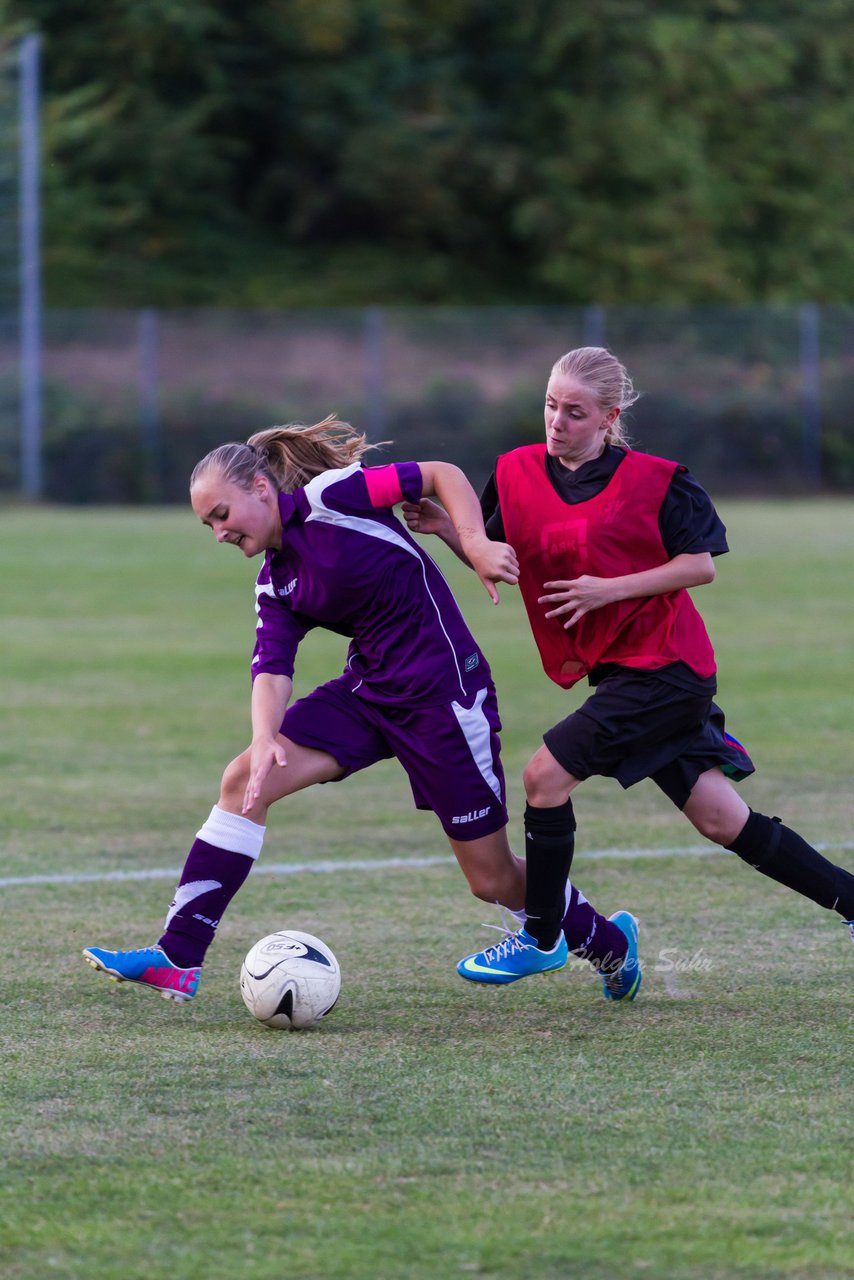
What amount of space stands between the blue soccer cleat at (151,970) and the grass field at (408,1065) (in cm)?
6

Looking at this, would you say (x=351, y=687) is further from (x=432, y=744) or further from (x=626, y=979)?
(x=626, y=979)

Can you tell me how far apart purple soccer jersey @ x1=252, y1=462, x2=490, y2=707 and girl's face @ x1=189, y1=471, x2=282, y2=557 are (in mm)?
89

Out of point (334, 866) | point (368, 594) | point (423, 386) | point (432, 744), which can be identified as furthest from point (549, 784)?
point (423, 386)

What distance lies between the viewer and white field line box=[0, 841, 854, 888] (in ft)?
19.1

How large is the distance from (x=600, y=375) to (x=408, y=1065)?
1.65 metres

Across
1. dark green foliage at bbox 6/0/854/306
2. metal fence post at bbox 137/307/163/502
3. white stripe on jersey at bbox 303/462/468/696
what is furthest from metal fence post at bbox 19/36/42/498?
white stripe on jersey at bbox 303/462/468/696

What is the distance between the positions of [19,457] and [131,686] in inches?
614

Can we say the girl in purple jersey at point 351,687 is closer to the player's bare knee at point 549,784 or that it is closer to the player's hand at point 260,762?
the player's hand at point 260,762

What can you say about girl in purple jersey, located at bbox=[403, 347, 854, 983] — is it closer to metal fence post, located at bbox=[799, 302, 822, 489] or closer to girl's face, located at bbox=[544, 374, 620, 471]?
girl's face, located at bbox=[544, 374, 620, 471]

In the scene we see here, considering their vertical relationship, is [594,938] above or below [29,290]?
below

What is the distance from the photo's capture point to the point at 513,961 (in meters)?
4.47

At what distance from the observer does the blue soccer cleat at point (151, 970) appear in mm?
4312

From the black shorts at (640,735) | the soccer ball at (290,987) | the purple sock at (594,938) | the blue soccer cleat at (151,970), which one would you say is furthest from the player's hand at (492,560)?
the blue soccer cleat at (151,970)

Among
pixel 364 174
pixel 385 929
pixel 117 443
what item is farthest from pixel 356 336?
pixel 385 929
